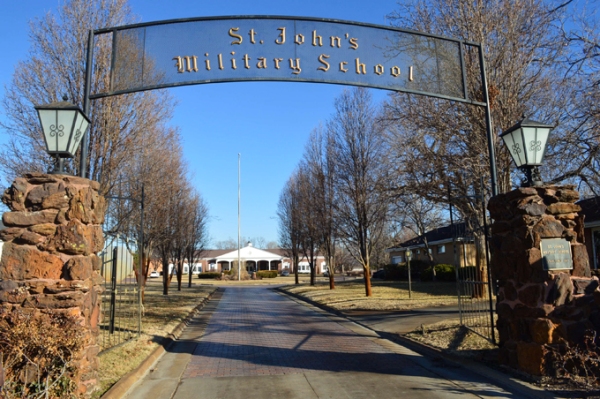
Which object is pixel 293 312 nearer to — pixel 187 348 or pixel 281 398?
pixel 187 348

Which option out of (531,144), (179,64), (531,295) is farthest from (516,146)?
(179,64)

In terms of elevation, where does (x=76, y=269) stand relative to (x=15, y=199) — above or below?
below

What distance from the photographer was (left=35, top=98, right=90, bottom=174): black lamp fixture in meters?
6.89

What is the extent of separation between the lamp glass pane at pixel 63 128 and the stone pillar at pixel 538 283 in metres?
6.41

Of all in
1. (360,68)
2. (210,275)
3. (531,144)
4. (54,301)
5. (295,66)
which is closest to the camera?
(54,301)

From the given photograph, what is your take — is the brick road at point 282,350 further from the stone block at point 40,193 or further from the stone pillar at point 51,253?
the stone block at point 40,193

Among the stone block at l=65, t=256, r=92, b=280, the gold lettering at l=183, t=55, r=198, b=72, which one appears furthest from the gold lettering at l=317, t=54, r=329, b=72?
the stone block at l=65, t=256, r=92, b=280

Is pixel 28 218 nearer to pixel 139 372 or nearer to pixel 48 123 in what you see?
pixel 48 123

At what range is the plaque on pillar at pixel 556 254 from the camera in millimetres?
7145

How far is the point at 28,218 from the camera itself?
20.9ft

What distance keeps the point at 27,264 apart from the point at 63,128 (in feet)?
6.16

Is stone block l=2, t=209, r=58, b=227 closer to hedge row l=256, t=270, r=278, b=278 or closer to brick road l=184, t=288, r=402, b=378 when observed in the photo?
Result: brick road l=184, t=288, r=402, b=378

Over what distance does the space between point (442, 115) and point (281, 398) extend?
→ 928cm

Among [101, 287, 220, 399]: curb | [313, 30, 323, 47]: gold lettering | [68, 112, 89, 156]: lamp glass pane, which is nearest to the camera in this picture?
[101, 287, 220, 399]: curb
